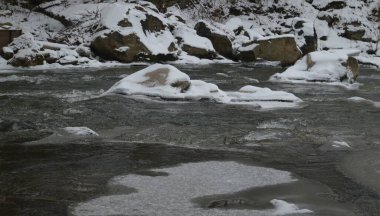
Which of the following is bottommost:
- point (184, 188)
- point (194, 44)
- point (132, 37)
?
point (194, 44)

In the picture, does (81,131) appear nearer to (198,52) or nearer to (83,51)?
(83,51)

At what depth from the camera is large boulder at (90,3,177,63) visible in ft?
72.0

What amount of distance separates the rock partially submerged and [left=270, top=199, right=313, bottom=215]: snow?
41.6 ft

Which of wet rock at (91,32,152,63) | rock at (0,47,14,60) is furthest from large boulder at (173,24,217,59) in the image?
rock at (0,47,14,60)

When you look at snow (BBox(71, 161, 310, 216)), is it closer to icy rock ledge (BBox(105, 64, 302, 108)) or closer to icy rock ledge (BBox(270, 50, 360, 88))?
icy rock ledge (BBox(105, 64, 302, 108))

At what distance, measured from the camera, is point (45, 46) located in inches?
833

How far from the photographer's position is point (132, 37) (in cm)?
2223

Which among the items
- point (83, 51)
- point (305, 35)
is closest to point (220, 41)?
point (305, 35)

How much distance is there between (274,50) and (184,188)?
1885 centimetres

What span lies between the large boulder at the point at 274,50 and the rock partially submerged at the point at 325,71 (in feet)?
17.3

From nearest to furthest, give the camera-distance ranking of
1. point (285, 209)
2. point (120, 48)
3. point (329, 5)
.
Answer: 1. point (285, 209)
2. point (120, 48)
3. point (329, 5)

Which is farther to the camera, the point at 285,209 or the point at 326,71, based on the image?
the point at 326,71

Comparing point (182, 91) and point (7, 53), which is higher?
point (7, 53)

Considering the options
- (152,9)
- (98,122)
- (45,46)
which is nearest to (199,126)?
(98,122)
